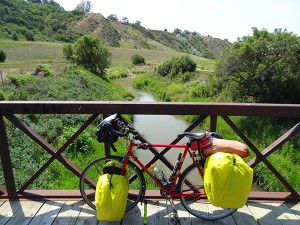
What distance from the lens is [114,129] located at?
2.79 metres

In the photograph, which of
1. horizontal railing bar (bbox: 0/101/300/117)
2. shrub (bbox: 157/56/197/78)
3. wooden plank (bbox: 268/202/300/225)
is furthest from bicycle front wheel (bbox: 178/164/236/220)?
shrub (bbox: 157/56/197/78)

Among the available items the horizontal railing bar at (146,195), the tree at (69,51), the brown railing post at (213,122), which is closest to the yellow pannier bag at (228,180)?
the brown railing post at (213,122)

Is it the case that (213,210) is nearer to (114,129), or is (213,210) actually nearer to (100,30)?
(114,129)

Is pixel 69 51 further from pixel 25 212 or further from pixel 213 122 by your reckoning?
pixel 213 122

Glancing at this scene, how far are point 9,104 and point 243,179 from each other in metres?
2.43

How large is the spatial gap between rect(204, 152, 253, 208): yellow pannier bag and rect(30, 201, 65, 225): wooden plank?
167 cm

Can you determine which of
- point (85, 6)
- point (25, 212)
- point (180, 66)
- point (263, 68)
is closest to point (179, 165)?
point (25, 212)

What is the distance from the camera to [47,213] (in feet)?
10.2

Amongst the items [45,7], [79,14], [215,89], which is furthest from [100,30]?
[215,89]

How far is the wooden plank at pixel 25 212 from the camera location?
2.97m

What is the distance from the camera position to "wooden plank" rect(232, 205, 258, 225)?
116 inches

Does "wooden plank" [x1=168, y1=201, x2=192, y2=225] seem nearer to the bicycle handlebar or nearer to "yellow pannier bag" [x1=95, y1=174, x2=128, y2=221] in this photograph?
"yellow pannier bag" [x1=95, y1=174, x2=128, y2=221]

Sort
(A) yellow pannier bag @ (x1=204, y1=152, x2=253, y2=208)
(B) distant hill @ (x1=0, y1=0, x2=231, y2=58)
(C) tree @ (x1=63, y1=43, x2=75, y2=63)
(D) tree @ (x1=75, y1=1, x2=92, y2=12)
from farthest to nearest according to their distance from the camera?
1. (D) tree @ (x1=75, y1=1, x2=92, y2=12)
2. (B) distant hill @ (x1=0, y1=0, x2=231, y2=58)
3. (C) tree @ (x1=63, y1=43, x2=75, y2=63)
4. (A) yellow pannier bag @ (x1=204, y1=152, x2=253, y2=208)

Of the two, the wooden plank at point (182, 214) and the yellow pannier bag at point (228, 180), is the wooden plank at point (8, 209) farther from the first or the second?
the yellow pannier bag at point (228, 180)
